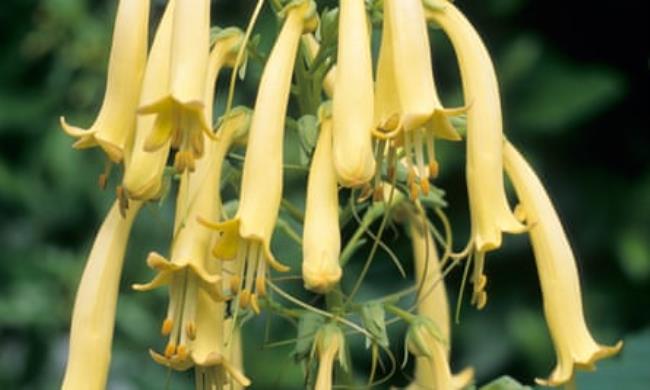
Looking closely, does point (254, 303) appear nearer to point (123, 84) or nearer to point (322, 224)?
point (322, 224)

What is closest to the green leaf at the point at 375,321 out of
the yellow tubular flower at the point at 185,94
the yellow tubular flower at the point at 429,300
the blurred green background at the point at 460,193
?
the yellow tubular flower at the point at 429,300

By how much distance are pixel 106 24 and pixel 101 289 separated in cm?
Answer: 290

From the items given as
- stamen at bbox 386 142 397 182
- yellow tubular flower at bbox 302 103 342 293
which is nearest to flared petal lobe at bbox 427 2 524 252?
stamen at bbox 386 142 397 182

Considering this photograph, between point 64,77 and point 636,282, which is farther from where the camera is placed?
point 64,77

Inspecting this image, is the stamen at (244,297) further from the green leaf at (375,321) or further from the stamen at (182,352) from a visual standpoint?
the green leaf at (375,321)

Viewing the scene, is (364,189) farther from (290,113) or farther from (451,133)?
(290,113)

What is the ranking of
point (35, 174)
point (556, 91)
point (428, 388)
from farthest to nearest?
point (35, 174) → point (556, 91) → point (428, 388)

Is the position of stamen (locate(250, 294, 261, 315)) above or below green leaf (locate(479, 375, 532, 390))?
above

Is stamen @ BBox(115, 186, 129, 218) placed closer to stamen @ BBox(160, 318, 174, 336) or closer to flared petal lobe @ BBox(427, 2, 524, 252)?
stamen @ BBox(160, 318, 174, 336)

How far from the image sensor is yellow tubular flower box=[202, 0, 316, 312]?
8.52 ft

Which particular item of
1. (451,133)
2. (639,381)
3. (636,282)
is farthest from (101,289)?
(636,282)

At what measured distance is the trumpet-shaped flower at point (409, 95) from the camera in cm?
258

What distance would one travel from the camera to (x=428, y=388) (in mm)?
3107

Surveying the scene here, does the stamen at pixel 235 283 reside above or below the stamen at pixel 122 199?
below
